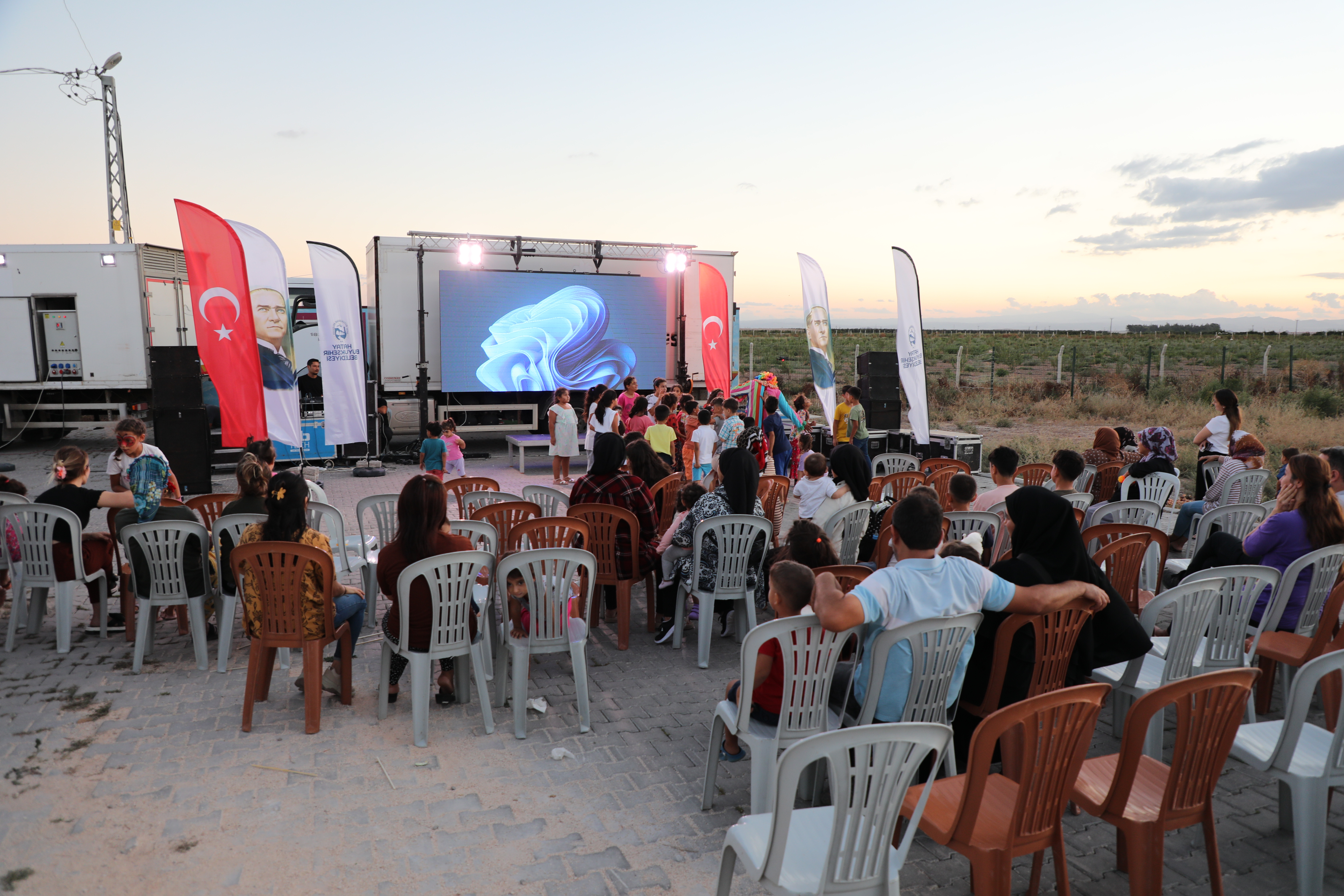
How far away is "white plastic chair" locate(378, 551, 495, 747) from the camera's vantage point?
3424 millimetres

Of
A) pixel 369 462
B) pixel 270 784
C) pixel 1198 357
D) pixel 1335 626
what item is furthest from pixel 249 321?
pixel 1198 357

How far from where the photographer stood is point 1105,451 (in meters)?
7.28

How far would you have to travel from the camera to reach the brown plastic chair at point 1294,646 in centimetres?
318

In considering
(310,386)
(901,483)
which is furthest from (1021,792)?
(310,386)

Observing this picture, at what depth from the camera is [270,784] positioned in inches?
121

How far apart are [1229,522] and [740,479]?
3.38m

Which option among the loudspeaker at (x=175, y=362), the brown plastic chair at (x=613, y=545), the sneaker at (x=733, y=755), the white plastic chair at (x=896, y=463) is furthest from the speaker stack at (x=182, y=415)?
the sneaker at (x=733, y=755)

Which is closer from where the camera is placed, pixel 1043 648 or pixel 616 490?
pixel 1043 648

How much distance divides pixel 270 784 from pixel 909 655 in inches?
101

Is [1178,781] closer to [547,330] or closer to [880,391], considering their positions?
[880,391]

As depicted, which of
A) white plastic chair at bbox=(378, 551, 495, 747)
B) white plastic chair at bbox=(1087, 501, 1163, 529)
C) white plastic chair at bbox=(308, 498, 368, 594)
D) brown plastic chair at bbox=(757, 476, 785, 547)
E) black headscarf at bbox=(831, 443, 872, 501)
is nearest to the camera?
white plastic chair at bbox=(378, 551, 495, 747)

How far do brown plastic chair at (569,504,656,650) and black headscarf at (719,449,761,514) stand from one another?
0.63m

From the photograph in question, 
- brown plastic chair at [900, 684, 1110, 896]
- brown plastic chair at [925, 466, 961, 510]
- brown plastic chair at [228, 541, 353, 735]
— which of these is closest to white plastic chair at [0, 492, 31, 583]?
brown plastic chair at [228, 541, 353, 735]

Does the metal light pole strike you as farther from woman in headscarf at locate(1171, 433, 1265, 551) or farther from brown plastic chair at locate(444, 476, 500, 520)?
woman in headscarf at locate(1171, 433, 1265, 551)
